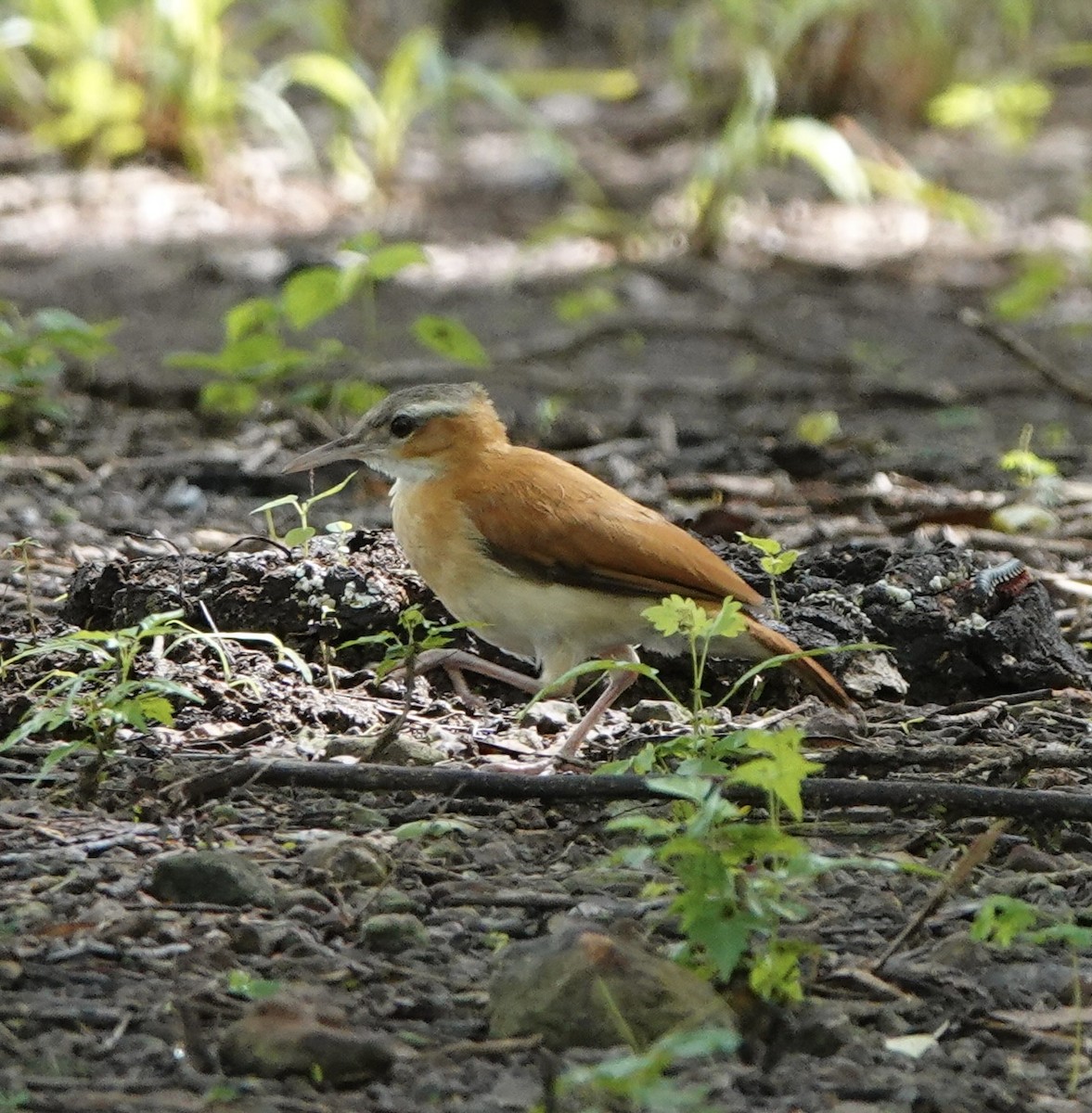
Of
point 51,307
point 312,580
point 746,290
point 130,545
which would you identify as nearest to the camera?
point 312,580

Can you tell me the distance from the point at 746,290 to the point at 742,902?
8.37 metres

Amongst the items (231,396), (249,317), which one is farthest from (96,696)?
(231,396)

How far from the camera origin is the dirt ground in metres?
3.26

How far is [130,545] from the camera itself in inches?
256

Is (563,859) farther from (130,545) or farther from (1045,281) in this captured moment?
(1045,281)

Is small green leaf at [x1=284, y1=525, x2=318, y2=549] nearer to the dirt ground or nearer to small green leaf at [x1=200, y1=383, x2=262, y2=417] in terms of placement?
the dirt ground

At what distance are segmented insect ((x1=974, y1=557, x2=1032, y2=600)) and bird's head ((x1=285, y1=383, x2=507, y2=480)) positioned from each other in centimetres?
145

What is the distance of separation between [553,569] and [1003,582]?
4.34 ft

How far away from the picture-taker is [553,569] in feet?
17.1

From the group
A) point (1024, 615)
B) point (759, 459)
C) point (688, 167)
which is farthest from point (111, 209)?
point (1024, 615)

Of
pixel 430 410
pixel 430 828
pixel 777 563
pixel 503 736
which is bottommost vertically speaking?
pixel 503 736

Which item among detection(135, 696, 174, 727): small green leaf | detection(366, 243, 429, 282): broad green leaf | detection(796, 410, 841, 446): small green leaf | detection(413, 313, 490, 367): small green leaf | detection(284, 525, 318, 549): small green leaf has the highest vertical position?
detection(366, 243, 429, 282): broad green leaf

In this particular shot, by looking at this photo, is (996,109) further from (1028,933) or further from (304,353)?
(1028,933)

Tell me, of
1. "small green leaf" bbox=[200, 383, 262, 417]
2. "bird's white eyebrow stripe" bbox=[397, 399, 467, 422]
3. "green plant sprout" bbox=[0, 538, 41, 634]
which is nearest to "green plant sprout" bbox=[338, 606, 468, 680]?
"bird's white eyebrow stripe" bbox=[397, 399, 467, 422]
